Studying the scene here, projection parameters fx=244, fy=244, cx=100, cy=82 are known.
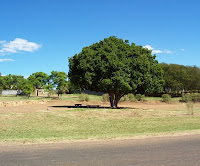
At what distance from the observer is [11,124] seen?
1520cm

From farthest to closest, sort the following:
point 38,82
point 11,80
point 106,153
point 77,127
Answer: point 11,80
point 38,82
point 77,127
point 106,153

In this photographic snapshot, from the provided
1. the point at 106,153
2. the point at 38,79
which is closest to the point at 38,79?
the point at 38,79

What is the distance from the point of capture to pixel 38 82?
79812mm

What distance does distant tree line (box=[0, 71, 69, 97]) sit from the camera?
211 ft

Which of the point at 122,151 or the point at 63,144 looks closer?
the point at 122,151

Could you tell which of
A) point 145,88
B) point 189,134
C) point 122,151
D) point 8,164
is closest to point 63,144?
point 122,151

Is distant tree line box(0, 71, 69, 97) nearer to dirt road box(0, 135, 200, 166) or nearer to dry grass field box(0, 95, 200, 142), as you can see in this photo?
dry grass field box(0, 95, 200, 142)

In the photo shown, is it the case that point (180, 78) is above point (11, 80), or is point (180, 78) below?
below

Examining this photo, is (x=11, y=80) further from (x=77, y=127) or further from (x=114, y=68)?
(x=77, y=127)

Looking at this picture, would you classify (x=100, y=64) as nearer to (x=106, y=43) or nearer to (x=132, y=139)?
(x=106, y=43)

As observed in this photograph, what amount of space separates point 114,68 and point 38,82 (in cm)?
5734

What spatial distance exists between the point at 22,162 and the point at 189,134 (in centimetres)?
841

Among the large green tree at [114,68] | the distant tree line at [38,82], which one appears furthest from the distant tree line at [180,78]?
the large green tree at [114,68]

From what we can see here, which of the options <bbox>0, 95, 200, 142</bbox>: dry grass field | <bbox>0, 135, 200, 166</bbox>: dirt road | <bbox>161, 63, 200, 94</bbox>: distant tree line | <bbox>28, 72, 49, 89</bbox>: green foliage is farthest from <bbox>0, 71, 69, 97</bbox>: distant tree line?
<bbox>0, 135, 200, 166</bbox>: dirt road
